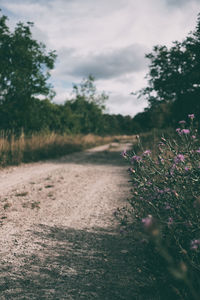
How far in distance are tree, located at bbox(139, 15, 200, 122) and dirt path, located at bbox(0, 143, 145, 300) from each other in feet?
25.5

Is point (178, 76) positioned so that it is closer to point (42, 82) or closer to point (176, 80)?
point (176, 80)

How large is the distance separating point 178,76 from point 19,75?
866cm

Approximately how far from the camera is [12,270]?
2.59m

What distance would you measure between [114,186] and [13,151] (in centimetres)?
486

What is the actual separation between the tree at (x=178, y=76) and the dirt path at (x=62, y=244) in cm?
777

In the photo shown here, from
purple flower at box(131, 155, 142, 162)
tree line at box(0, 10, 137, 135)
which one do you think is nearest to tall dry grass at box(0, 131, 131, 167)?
tree line at box(0, 10, 137, 135)

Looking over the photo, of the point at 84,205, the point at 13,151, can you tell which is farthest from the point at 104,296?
the point at 13,151

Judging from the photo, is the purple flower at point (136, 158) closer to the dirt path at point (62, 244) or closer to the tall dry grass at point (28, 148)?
the dirt path at point (62, 244)

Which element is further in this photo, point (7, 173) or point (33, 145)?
point (33, 145)

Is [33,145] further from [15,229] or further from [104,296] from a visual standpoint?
[104,296]

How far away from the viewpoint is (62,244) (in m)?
3.24

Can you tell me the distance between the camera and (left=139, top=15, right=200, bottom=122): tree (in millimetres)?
12094

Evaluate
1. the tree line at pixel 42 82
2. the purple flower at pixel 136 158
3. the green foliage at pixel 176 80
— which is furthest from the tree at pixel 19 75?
the purple flower at pixel 136 158

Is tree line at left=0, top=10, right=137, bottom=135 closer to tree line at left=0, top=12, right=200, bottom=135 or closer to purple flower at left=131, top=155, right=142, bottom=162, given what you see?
tree line at left=0, top=12, right=200, bottom=135
